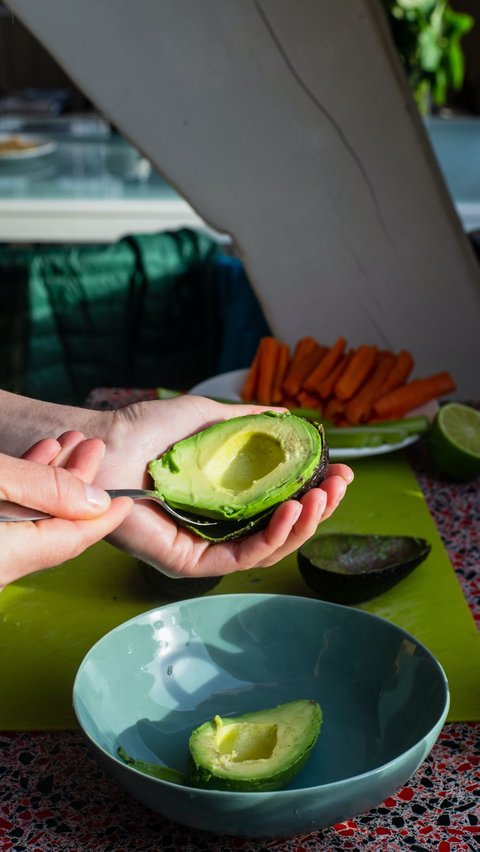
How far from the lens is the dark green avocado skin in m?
1.10

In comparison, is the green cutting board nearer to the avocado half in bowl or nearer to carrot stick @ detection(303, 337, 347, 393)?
the avocado half in bowl

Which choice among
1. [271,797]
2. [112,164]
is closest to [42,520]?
[271,797]

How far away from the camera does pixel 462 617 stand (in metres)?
1.23

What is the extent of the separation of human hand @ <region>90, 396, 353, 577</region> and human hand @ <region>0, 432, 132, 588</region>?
20 centimetres

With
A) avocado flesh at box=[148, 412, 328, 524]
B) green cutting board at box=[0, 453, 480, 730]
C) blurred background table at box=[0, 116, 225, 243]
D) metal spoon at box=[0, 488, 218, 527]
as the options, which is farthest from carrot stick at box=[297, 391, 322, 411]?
blurred background table at box=[0, 116, 225, 243]

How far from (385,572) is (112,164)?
2936 mm

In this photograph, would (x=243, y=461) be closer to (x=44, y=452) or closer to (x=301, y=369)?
(x=44, y=452)

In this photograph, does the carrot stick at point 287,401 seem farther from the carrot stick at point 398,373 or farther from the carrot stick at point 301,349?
the carrot stick at point 398,373

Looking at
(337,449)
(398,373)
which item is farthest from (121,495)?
(398,373)

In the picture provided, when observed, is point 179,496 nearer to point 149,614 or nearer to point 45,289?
point 149,614

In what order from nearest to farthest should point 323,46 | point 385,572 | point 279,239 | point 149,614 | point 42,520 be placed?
point 42,520, point 149,614, point 385,572, point 323,46, point 279,239

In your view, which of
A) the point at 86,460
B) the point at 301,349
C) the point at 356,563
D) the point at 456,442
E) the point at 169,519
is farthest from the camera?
the point at 301,349

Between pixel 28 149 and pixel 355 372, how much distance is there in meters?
2.28

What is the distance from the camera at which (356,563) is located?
1.28 m
